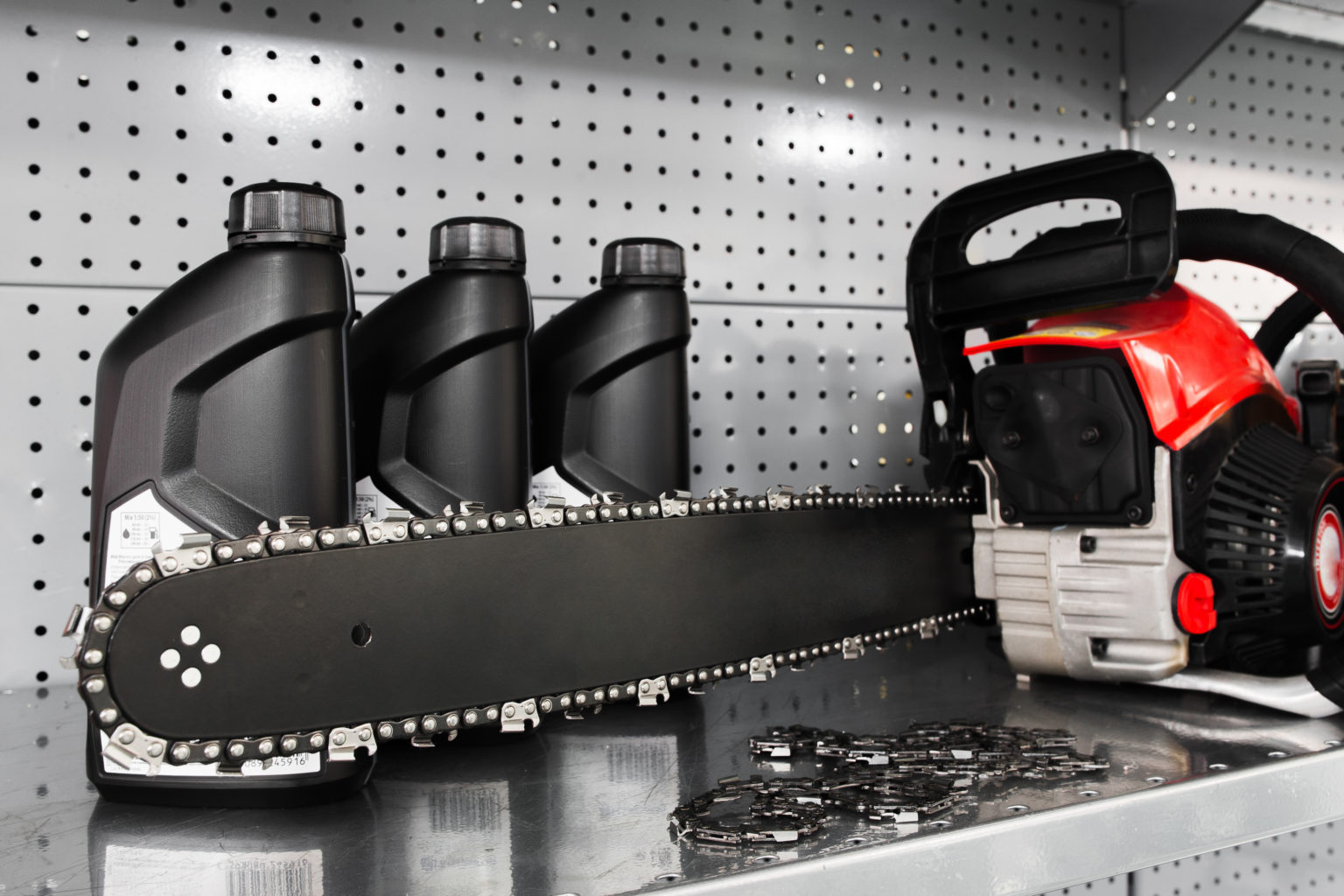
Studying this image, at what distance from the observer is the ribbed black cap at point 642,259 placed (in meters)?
1.16

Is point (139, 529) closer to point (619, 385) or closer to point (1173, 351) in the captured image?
point (619, 385)

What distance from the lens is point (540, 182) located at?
57.7 inches

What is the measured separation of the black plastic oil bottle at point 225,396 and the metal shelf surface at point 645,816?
22 centimetres

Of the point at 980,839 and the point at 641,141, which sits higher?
the point at 641,141

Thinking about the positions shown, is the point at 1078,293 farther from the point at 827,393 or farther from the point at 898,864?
the point at 898,864

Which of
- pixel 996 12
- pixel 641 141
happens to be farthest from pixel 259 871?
pixel 996 12

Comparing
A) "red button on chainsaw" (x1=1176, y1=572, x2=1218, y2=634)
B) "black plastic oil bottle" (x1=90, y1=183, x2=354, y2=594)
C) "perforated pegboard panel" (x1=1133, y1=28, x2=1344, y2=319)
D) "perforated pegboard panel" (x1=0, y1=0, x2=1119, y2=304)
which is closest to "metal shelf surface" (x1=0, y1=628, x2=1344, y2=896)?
"red button on chainsaw" (x1=1176, y1=572, x2=1218, y2=634)

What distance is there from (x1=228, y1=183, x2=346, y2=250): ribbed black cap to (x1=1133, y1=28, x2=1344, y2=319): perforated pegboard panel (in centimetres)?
167

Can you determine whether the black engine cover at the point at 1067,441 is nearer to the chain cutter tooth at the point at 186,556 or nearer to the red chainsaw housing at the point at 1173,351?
the red chainsaw housing at the point at 1173,351

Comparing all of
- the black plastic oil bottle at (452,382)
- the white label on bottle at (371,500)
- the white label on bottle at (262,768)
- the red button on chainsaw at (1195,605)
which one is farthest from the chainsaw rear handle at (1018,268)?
the white label on bottle at (262,768)

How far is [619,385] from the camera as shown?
116 cm

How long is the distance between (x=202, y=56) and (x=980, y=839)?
1260mm

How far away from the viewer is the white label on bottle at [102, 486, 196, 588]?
783mm

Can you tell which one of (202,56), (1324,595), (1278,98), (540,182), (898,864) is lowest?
(898,864)
